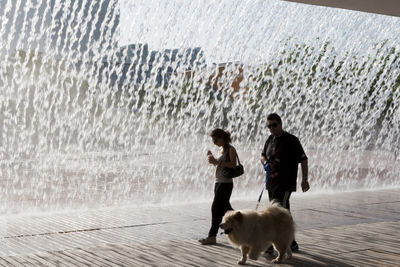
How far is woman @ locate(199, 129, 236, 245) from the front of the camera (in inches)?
242

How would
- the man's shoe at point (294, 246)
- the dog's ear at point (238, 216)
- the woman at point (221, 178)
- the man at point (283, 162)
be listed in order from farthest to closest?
the woman at point (221, 178) → the man's shoe at point (294, 246) → the man at point (283, 162) → the dog's ear at point (238, 216)

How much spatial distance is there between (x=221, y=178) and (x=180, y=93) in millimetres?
10593

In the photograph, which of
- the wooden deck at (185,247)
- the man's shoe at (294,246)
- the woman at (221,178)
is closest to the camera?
the wooden deck at (185,247)

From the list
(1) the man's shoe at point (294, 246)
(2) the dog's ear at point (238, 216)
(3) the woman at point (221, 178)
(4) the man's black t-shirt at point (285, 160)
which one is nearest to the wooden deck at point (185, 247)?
(1) the man's shoe at point (294, 246)

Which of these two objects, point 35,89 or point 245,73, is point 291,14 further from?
point 35,89

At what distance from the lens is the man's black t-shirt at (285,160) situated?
5.85m

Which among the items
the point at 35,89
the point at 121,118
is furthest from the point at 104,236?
the point at 121,118

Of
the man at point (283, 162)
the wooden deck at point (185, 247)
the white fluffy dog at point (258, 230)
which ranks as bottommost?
the wooden deck at point (185, 247)

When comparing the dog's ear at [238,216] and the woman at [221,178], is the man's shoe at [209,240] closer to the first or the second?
the woman at [221,178]

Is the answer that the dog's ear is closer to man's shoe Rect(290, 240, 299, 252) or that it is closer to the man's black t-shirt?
the man's black t-shirt

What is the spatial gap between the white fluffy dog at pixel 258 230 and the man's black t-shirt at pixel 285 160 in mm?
386

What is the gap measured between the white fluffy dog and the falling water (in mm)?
5746

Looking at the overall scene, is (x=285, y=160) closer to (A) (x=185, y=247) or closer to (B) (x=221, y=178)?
(B) (x=221, y=178)

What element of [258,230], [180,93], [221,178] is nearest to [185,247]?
[221,178]
